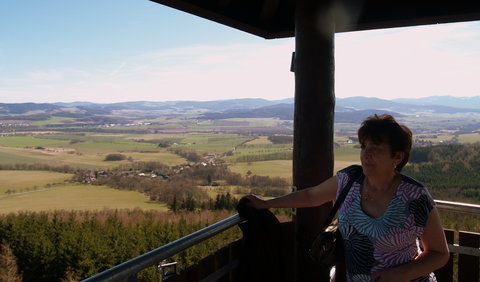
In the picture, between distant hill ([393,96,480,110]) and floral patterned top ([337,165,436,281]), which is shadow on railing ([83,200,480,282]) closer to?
floral patterned top ([337,165,436,281])

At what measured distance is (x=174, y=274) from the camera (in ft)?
5.01

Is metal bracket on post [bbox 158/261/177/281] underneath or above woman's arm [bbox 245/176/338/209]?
underneath

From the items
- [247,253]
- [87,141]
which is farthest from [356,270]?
[87,141]

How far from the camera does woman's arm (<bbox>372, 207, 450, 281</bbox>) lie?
141cm

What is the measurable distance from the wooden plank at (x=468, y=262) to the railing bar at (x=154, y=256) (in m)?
1.33

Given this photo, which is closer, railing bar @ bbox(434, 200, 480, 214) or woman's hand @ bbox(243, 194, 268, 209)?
woman's hand @ bbox(243, 194, 268, 209)

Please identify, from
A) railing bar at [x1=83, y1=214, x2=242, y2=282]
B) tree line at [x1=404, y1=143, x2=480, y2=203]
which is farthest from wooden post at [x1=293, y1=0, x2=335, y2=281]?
tree line at [x1=404, y1=143, x2=480, y2=203]

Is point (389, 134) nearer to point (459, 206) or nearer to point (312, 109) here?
point (312, 109)

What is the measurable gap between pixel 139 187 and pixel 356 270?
2598 inches

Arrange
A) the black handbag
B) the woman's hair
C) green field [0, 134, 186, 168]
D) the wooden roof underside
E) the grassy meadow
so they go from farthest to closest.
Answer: green field [0, 134, 186, 168], the grassy meadow, the wooden roof underside, the black handbag, the woman's hair

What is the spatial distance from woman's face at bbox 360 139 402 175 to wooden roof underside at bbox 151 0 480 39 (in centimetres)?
109

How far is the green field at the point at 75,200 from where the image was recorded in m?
52.7

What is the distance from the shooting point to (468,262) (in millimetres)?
2258

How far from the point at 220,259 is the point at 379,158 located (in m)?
0.81
